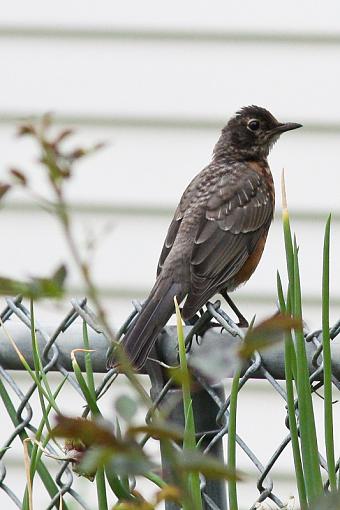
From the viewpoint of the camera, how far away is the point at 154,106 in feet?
14.9

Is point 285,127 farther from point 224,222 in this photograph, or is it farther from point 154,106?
point 154,106

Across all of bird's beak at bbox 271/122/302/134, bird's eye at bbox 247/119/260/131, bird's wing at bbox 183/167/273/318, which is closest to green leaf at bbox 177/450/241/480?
bird's wing at bbox 183/167/273/318

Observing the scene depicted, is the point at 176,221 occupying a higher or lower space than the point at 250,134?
lower

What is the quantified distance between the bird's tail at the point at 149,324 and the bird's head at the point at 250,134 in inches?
42.6

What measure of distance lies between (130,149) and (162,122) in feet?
0.55

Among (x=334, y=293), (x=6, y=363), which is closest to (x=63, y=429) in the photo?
(x=6, y=363)

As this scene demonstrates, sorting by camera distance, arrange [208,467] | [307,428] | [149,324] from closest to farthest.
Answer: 1. [208,467]
2. [307,428]
3. [149,324]

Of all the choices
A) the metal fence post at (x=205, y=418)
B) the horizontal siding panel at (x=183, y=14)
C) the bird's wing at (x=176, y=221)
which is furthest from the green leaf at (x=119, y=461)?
the horizontal siding panel at (x=183, y=14)

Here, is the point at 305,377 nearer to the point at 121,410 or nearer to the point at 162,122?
the point at 121,410

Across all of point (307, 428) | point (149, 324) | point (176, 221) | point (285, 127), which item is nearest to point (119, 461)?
point (307, 428)

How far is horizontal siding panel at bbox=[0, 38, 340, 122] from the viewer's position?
447 centimetres

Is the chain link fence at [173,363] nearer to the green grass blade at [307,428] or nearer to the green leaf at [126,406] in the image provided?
the green grass blade at [307,428]

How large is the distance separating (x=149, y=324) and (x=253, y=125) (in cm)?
209

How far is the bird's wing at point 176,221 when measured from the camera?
4000 millimetres
